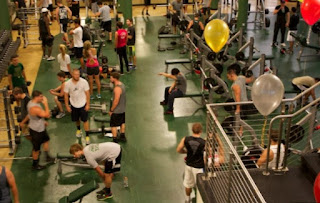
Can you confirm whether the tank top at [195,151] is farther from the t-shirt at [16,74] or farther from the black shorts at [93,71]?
the t-shirt at [16,74]

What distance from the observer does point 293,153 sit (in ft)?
26.9

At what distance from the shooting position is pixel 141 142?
9.34 m

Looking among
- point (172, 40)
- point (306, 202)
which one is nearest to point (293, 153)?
point (306, 202)

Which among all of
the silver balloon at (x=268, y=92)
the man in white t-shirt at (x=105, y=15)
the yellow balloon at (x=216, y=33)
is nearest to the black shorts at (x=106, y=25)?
the man in white t-shirt at (x=105, y=15)

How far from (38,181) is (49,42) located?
6592mm

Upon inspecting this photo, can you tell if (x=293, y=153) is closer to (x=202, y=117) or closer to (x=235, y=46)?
(x=202, y=117)

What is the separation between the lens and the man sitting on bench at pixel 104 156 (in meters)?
7.07

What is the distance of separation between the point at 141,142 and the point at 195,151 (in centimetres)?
278

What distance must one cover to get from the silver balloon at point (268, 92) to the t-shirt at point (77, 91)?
13.3 ft

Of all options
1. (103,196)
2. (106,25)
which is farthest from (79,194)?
(106,25)

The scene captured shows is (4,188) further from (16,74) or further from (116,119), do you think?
(16,74)

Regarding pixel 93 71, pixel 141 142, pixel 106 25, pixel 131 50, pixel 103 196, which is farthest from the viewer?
pixel 106 25

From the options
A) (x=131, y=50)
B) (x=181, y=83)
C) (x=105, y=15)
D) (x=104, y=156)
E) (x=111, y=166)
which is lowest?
(x=111, y=166)

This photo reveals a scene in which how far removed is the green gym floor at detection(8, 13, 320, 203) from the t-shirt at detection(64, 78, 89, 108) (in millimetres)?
942
